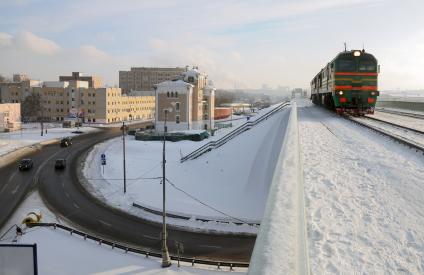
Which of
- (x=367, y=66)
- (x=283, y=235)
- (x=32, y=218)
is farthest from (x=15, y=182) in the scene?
(x=283, y=235)

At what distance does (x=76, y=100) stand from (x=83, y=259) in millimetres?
69752

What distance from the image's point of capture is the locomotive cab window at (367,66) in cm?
2369

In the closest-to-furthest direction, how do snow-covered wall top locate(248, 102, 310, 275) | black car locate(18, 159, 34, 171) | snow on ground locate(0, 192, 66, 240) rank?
snow-covered wall top locate(248, 102, 310, 275)
snow on ground locate(0, 192, 66, 240)
black car locate(18, 159, 34, 171)

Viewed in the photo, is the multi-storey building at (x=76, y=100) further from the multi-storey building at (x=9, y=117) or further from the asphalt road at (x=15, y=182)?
the asphalt road at (x=15, y=182)

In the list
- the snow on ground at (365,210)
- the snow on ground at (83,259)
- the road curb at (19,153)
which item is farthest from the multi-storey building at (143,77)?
the snow on ground at (365,210)

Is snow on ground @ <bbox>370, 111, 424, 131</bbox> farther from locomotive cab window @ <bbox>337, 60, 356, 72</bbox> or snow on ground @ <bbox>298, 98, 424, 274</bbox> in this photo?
snow on ground @ <bbox>298, 98, 424, 274</bbox>

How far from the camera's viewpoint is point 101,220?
24.8 m

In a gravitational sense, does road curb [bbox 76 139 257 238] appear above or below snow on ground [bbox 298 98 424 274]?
below

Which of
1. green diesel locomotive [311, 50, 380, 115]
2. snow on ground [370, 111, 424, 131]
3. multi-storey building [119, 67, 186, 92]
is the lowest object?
snow on ground [370, 111, 424, 131]

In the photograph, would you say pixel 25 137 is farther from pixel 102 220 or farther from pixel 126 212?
pixel 102 220

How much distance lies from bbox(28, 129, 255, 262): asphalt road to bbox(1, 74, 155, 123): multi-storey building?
41.3 m

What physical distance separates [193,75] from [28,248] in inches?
2118

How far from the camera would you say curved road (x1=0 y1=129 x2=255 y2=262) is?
66.5 ft

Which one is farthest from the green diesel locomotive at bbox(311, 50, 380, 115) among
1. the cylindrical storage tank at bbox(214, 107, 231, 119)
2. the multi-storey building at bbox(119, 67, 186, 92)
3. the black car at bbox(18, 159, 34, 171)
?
the multi-storey building at bbox(119, 67, 186, 92)
